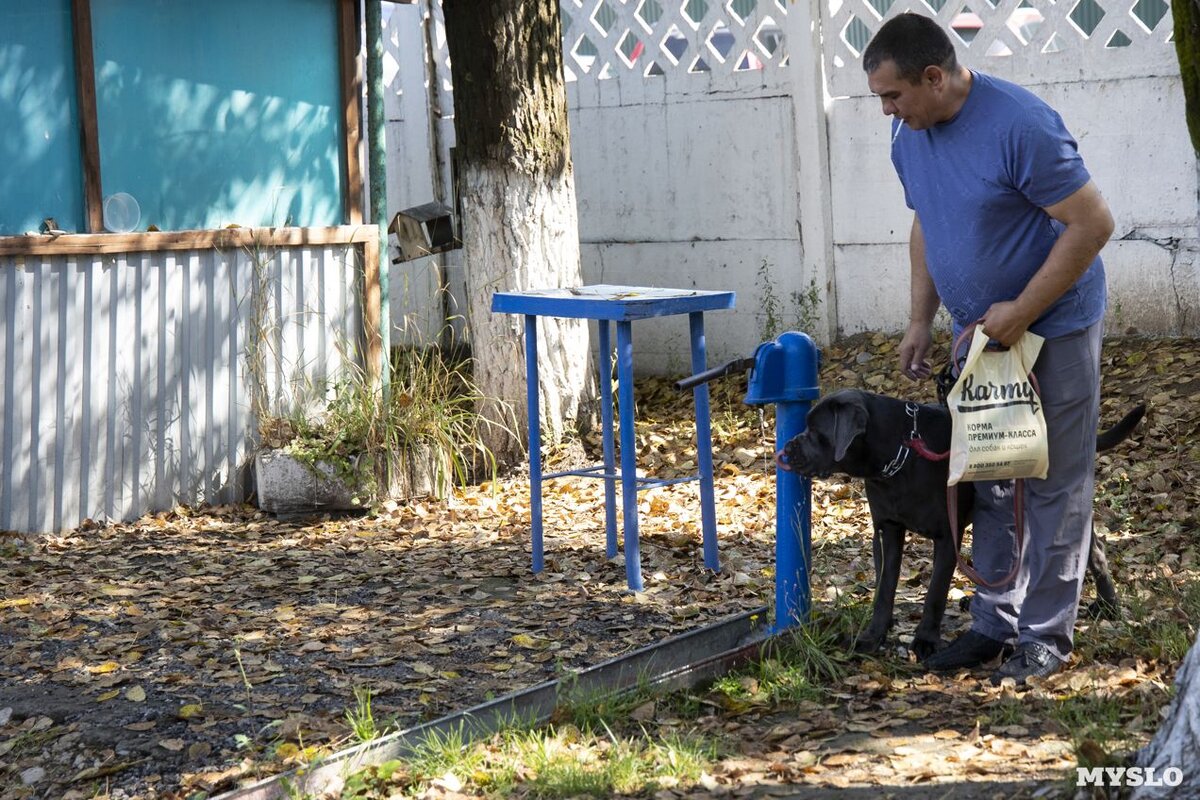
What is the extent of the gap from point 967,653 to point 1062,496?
2.00ft

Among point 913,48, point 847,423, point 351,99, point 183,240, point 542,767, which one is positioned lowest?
point 542,767

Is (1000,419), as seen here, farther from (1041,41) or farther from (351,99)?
(351,99)

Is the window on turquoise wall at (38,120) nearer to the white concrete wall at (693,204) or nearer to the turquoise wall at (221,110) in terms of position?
the turquoise wall at (221,110)

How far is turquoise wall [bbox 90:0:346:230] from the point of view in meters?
6.96

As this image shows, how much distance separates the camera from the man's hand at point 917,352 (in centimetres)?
450

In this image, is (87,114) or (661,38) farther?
(661,38)

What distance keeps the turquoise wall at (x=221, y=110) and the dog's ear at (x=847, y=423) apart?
166 inches

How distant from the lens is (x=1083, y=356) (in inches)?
160

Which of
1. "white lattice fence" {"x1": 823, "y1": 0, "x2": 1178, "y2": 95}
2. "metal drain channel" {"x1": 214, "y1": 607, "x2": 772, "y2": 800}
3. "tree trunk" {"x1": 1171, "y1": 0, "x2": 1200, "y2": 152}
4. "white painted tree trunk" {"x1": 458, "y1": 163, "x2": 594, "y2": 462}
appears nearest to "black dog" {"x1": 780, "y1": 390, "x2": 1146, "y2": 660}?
"metal drain channel" {"x1": 214, "y1": 607, "x2": 772, "y2": 800}

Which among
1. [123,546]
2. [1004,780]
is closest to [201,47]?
[123,546]

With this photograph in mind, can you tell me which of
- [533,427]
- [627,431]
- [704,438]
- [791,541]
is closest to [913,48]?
[791,541]

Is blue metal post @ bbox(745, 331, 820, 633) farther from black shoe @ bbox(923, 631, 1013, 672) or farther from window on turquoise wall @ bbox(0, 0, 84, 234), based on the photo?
window on turquoise wall @ bbox(0, 0, 84, 234)

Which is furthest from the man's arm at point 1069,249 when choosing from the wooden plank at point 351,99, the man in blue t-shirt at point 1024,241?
the wooden plank at point 351,99

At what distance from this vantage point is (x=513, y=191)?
7539 millimetres
